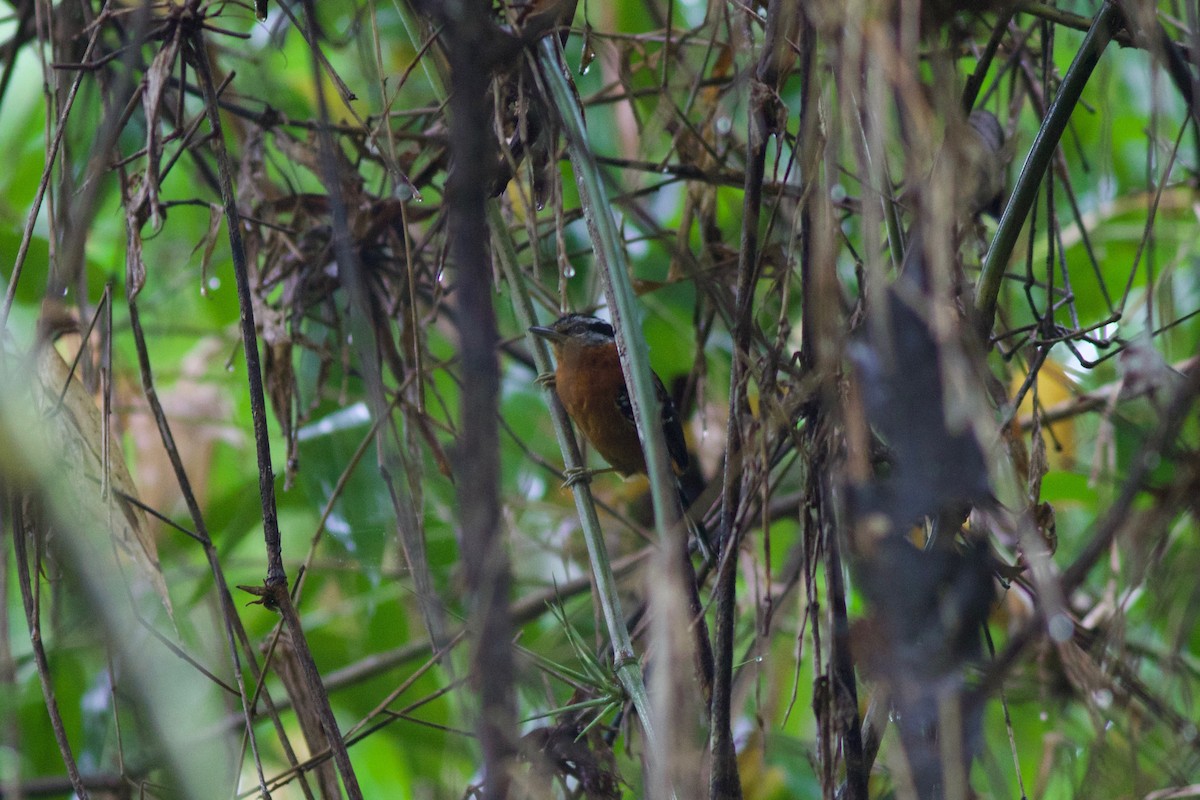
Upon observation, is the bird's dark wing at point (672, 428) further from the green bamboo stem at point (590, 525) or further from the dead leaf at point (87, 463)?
the dead leaf at point (87, 463)

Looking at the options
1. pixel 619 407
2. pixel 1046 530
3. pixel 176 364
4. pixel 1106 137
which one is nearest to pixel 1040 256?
pixel 1106 137

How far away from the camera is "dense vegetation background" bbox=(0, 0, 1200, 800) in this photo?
1.33 meters

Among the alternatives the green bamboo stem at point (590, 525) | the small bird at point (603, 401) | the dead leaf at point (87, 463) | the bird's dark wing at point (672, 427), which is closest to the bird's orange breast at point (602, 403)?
→ the small bird at point (603, 401)

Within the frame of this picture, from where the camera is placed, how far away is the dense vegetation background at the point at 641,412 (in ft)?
4.36

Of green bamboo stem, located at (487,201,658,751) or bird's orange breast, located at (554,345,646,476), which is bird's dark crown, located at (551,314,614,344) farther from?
green bamboo stem, located at (487,201,658,751)

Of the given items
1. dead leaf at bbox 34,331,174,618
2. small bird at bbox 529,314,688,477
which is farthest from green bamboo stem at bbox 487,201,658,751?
small bird at bbox 529,314,688,477

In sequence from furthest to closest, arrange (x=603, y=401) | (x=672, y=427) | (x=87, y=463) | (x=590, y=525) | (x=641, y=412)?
(x=603, y=401) < (x=672, y=427) < (x=87, y=463) < (x=590, y=525) < (x=641, y=412)

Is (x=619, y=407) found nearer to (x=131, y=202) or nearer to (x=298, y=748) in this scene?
(x=298, y=748)

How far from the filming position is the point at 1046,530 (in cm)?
212

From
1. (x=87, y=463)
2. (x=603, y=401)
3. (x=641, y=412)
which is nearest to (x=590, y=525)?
(x=641, y=412)

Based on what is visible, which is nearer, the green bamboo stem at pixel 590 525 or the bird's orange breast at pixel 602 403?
the green bamboo stem at pixel 590 525

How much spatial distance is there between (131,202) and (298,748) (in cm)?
282

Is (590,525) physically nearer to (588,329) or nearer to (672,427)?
(672,427)

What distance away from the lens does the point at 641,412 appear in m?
1.62
